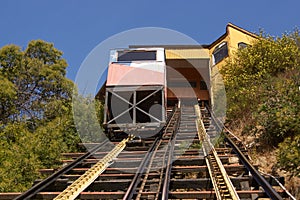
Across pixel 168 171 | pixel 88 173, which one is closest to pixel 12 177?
pixel 88 173

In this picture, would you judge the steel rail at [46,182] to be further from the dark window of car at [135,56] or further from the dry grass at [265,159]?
the dark window of car at [135,56]

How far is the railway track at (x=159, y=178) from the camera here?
408 centimetres

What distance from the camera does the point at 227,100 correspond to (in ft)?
40.7

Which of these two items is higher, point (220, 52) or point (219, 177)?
point (220, 52)

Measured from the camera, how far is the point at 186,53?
21.8 metres

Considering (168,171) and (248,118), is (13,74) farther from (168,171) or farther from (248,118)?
(168,171)

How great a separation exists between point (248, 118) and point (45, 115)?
32.2ft

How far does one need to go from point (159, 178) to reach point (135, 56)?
6662mm

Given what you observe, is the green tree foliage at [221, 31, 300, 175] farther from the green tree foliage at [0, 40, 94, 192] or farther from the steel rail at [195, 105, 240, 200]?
the green tree foliage at [0, 40, 94, 192]

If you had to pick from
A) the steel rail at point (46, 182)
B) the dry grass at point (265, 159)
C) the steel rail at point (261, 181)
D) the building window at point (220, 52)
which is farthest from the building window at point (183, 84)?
the steel rail at point (261, 181)

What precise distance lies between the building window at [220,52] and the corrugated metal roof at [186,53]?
3.18 ft

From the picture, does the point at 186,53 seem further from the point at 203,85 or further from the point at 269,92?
the point at 269,92

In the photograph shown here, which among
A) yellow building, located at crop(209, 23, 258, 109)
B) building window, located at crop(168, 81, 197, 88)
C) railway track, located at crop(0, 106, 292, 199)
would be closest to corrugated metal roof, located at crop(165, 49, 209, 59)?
yellow building, located at crop(209, 23, 258, 109)

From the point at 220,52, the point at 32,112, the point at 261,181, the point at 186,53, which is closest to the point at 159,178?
the point at 261,181
